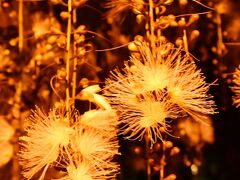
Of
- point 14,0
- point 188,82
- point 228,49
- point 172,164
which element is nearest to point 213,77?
point 228,49

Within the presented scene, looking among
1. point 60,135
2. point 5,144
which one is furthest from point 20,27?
point 60,135

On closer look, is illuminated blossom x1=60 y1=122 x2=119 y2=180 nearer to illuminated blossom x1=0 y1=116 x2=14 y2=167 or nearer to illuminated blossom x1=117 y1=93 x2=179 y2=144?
illuminated blossom x1=117 y1=93 x2=179 y2=144

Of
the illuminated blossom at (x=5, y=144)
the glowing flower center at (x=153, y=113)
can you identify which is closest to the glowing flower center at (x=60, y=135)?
the glowing flower center at (x=153, y=113)

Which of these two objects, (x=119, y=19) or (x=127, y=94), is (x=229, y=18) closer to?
(x=119, y=19)

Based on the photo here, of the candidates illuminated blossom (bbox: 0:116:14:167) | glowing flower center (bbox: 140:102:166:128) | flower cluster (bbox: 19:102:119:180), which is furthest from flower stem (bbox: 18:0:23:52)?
glowing flower center (bbox: 140:102:166:128)

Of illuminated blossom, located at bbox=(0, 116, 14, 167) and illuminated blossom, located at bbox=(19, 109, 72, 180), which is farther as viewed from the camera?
illuminated blossom, located at bbox=(0, 116, 14, 167)

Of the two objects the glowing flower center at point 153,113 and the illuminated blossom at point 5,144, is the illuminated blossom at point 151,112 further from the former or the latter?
the illuminated blossom at point 5,144
